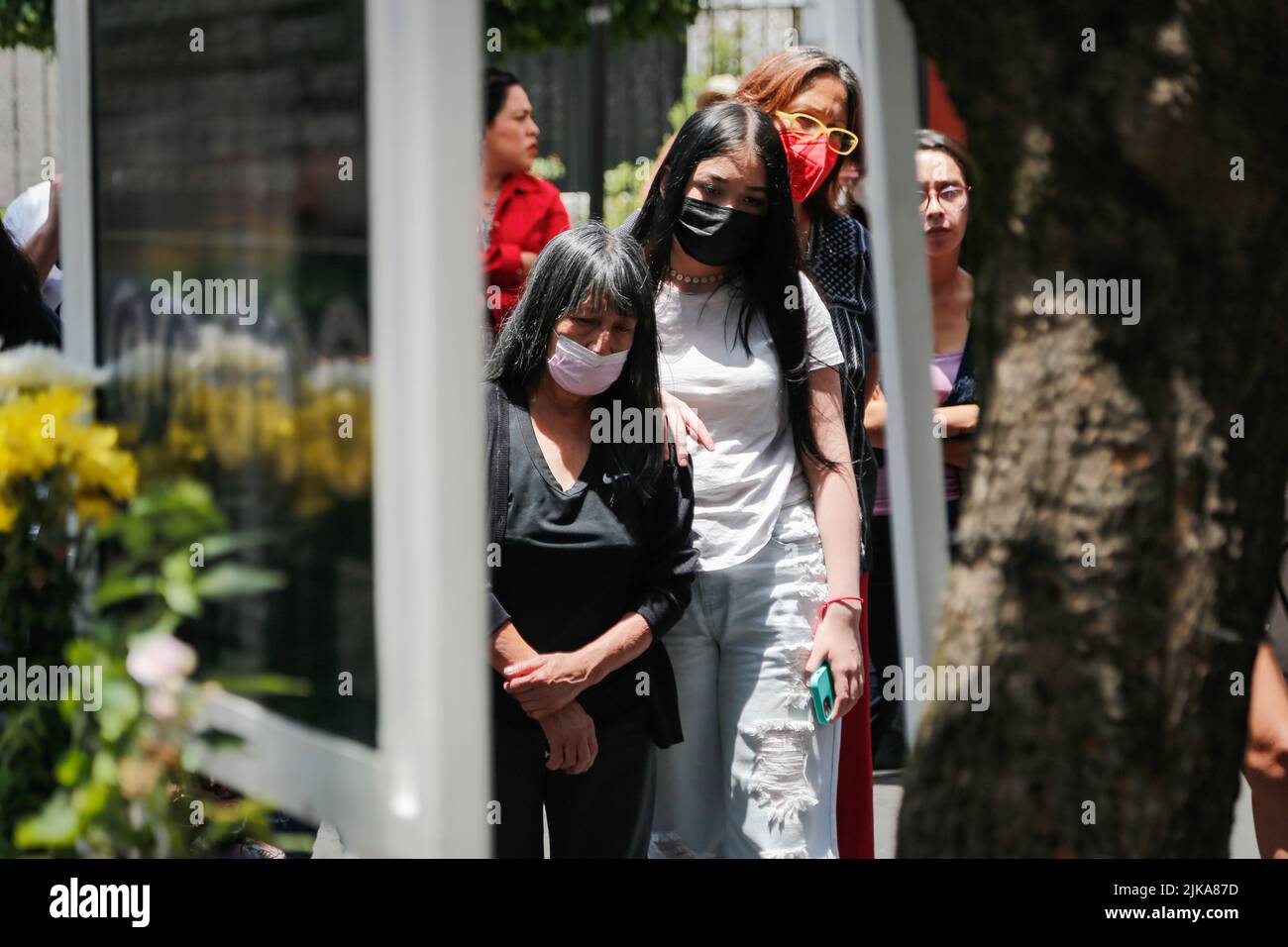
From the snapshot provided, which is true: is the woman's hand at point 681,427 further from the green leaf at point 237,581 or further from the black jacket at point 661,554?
the green leaf at point 237,581

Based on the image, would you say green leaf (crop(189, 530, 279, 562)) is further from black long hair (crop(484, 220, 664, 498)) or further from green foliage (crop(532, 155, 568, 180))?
green foliage (crop(532, 155, 568, 180))

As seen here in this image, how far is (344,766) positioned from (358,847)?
112 mm

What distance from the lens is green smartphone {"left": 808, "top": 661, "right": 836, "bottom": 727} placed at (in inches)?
132

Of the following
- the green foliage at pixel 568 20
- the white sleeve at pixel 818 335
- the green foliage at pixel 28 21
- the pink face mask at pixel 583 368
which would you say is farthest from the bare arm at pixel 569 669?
the green foliage at pixel 28 21

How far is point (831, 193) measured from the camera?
424 cm

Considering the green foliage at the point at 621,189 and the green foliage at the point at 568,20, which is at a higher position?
the green foliage at the point at 568,20

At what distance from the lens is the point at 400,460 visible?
6.50ft

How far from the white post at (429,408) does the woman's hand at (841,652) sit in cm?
145

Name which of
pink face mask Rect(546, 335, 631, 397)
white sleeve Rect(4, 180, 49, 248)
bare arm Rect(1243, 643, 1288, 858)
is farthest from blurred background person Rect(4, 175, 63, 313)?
bare arm Rect(1243, 643, 1288, 858)

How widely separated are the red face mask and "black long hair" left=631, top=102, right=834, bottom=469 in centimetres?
59

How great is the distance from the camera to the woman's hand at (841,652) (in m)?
3.36

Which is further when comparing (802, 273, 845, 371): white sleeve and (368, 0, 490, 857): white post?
(802, 273, 845, 371): white sleeve
